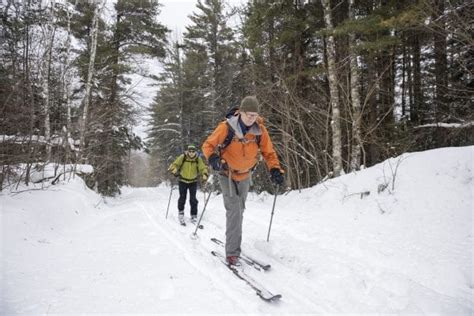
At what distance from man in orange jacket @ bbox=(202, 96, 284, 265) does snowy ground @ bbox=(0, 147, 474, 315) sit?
51 cm

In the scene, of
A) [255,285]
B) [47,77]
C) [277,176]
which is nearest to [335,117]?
[277,176]

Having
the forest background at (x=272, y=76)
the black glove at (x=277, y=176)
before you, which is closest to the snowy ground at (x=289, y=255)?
the black glove at (x=277, y=176)

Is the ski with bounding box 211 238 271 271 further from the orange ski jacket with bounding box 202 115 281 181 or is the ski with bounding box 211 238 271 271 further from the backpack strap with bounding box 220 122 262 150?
the backpack strap with bounding box 220 122 262 150

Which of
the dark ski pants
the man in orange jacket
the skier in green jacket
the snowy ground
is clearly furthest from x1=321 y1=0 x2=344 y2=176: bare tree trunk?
the man in orange jacket

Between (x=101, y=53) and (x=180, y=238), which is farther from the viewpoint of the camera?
(x=101, y=53)

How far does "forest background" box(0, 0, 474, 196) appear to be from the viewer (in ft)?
22.2

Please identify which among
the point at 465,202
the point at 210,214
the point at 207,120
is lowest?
the point at 210,214

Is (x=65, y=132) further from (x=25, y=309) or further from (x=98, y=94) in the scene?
(x=25, y=309)

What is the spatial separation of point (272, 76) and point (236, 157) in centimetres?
934

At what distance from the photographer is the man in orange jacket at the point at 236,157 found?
13.1 ft

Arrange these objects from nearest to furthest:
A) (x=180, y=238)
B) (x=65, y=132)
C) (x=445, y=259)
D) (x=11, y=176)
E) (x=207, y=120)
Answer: (x=445, y=259), (x=180, y=238), (x=11, y=176), (x=65, y=132), (x=207, y=120)

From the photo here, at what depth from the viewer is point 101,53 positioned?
15.8 metres

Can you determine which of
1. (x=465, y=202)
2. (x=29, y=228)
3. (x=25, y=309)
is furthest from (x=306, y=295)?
(x=29, y=228)

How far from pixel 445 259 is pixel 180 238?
3978mm
